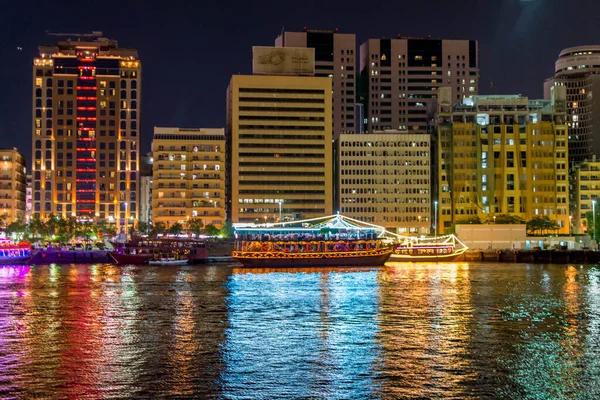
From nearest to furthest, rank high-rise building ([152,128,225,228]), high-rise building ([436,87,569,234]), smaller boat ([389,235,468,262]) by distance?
Result: smaller boat ([389,235,468,262]), high-rise building ([436,87,569,234]), high-rise building ([152,128,225,228])

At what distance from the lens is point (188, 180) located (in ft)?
635

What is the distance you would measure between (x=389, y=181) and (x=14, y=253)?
331ft

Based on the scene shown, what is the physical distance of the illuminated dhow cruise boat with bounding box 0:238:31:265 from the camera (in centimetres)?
12262

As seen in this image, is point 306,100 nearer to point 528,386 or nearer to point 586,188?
point 586,188

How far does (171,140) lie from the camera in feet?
637

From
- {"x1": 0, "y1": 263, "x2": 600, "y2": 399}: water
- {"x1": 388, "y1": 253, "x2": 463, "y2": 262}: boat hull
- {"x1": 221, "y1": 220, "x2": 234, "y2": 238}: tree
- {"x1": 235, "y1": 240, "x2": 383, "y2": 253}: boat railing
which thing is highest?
{"x1": 221, "y1": 220, "x2": 234, "y2": 238}: tree

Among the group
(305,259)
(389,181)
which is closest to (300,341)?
(305,259)

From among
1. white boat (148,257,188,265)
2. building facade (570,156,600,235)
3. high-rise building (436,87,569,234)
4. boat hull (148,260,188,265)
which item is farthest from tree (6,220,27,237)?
building facade (570,156,600,235)

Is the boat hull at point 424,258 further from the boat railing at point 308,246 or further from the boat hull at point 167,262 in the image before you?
the boat hull at point 167,262

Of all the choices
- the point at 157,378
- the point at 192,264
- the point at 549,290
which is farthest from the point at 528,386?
the point at 192,264

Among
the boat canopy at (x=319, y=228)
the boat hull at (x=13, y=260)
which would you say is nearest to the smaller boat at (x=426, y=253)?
the boat canopy at (x=319, y=228)

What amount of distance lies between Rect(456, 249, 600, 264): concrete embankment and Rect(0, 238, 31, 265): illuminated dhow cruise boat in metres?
76.9

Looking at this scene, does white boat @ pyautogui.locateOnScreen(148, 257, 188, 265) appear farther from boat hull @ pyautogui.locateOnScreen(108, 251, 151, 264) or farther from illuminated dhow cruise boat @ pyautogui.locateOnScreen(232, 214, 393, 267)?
illuminated dhow cruise boat @ pyautogui.locateOnScreen(232, 214, 393, 267)

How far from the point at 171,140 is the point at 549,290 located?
13868cm
